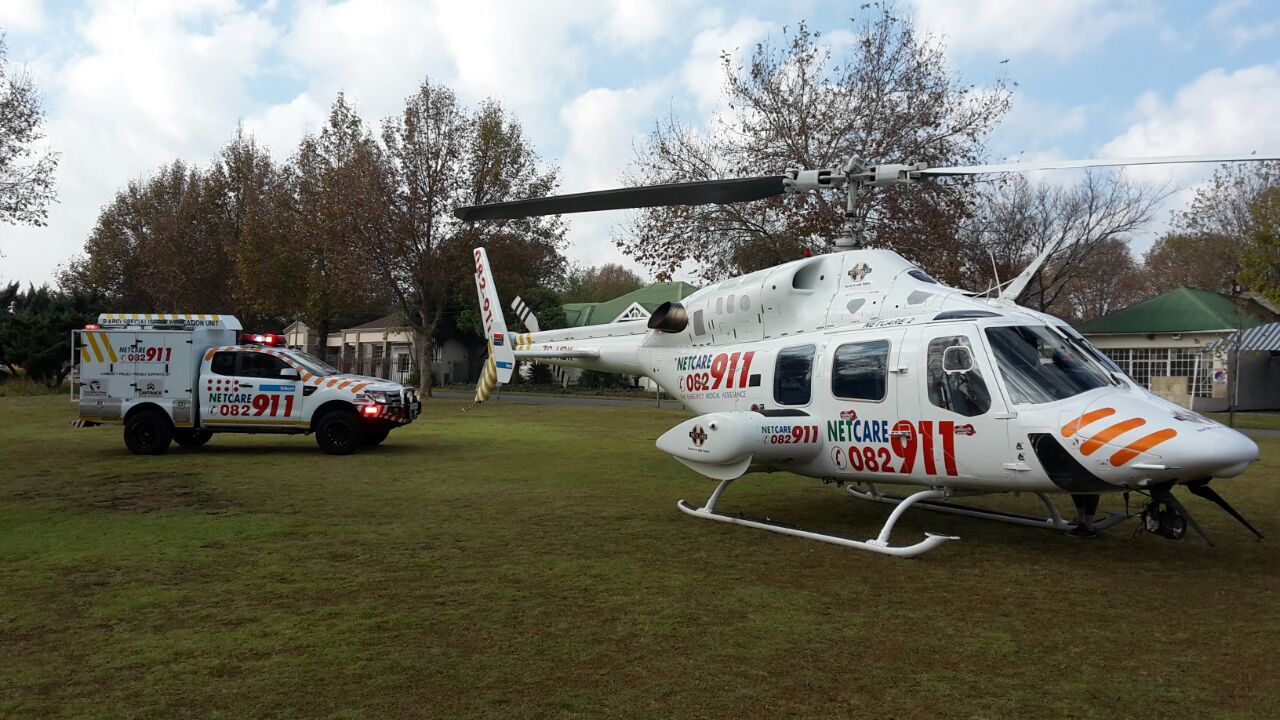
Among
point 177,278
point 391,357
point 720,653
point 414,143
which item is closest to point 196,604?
point 720,653

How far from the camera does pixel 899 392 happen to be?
6934 mm

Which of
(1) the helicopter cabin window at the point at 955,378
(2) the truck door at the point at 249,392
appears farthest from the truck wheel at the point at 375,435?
(1) the helicopter cabin window at the point at 955,378

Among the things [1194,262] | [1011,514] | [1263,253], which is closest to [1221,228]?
[1194,262]

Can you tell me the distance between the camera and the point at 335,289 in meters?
33.2

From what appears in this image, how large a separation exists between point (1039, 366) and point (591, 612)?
153 inches

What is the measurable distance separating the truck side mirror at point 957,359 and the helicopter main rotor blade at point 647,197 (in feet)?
7.34

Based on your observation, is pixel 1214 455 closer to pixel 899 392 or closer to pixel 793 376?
pixel 899 392

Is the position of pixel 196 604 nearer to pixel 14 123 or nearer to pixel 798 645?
pixel 798 645

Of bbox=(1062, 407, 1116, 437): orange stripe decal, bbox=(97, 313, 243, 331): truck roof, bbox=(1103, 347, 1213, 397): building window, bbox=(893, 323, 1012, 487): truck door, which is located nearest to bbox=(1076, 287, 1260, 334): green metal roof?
bbox=(1103, 347, 1213, 397): building window

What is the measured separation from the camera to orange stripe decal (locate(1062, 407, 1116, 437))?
5934 mm

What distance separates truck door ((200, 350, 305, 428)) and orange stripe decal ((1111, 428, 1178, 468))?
12.0 meters

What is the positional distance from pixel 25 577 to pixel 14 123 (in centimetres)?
Answer: 2075

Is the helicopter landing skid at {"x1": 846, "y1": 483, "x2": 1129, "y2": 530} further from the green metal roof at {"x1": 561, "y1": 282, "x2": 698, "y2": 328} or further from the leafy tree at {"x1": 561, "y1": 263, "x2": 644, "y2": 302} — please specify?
the leafy tree at {"x1": 561, "y1": 263, "x2": 644, "y2": 302}

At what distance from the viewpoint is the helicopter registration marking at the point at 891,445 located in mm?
6680
